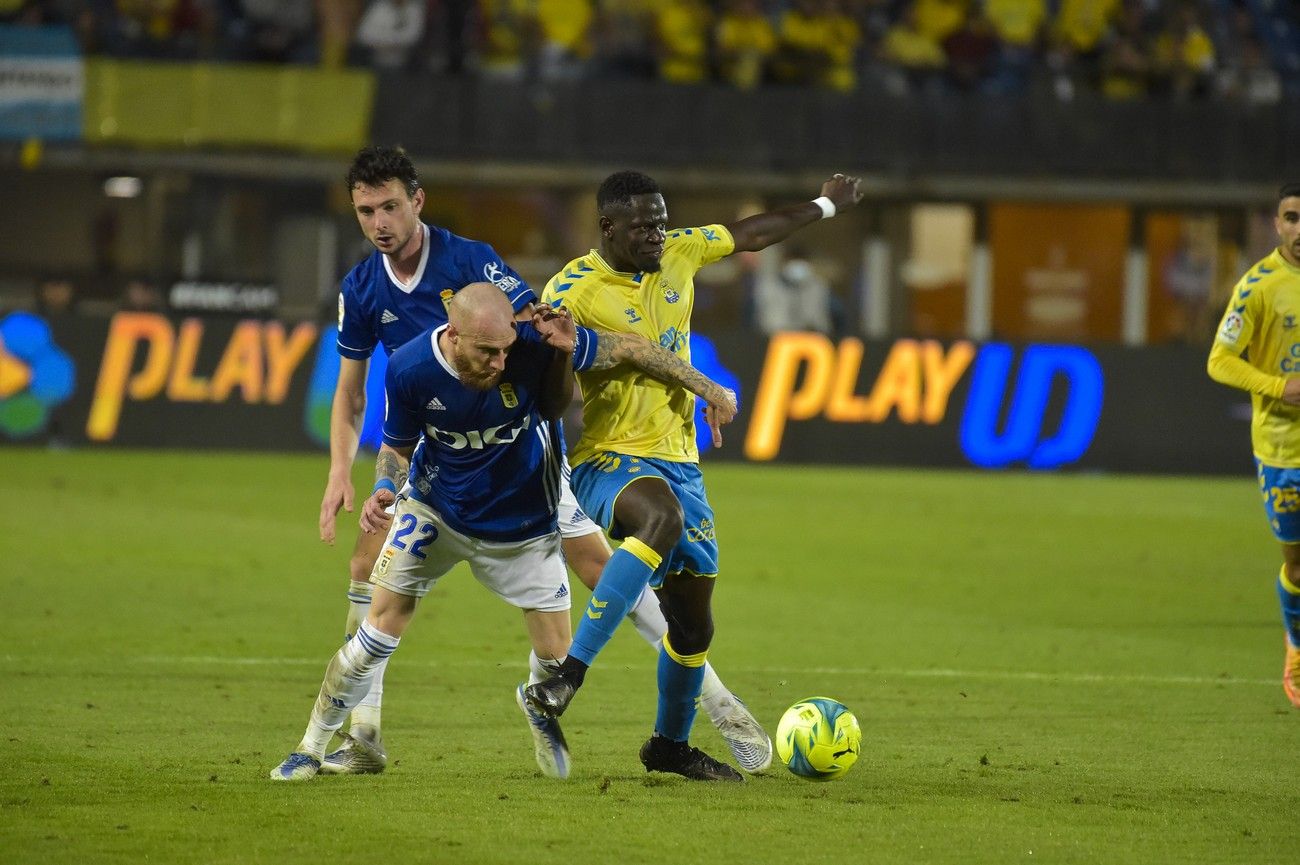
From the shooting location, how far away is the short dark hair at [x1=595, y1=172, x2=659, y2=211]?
6547 mm

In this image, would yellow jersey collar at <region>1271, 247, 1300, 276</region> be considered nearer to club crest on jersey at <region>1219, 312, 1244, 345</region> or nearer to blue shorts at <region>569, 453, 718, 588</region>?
club crest on jersey at <region>1219, 312, 1244, 345</region>

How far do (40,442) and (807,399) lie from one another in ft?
27.0

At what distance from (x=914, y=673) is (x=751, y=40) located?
59.2 ft

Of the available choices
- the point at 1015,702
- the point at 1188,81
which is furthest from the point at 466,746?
the point at 1188,81

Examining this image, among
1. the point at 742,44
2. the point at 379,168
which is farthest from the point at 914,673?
the point at 742,44

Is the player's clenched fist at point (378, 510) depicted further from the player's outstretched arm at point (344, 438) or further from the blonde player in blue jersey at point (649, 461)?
the blonde player in blue jersey at point (649, 461)

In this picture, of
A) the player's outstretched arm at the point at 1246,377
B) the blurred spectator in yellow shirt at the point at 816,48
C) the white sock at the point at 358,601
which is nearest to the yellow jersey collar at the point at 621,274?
the white sock at the point at 358,601

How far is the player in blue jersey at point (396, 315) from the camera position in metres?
6.41

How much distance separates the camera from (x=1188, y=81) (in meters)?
26.6

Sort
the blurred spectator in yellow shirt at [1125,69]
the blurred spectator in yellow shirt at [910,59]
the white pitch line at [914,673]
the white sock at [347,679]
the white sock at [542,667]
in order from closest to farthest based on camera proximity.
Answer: the white sock at [347,679] → the white sock at [542,667] → the white pitch line at [914,673] → the blurred spectator in yellow shirt at [910,59] → the blurred spectator in yellow shirt at [1125,69]

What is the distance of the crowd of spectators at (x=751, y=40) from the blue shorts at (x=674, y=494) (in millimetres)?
19615

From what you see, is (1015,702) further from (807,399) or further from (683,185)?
(683,185)

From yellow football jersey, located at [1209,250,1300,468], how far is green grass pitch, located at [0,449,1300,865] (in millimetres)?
1147

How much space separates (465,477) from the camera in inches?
246
